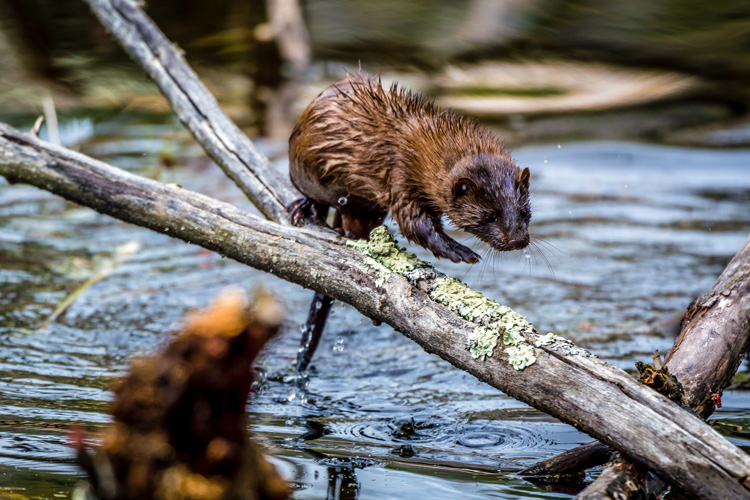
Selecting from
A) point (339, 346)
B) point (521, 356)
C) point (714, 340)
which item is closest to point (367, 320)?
point (339, 346)

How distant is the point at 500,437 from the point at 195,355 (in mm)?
2094

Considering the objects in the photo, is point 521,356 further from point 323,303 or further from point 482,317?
point 323,303

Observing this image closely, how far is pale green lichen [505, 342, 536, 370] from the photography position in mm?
2580

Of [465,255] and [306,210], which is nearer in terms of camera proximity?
[465,255]

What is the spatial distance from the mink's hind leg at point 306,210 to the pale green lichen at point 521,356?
1.39m

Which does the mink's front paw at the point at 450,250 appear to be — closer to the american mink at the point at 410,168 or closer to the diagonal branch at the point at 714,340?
the american mink at the point at 410,168

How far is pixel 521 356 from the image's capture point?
2596 mm

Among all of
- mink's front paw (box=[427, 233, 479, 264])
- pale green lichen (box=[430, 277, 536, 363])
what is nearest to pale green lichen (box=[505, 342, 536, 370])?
pale green lichen (box=[430, 277, 536, 363])

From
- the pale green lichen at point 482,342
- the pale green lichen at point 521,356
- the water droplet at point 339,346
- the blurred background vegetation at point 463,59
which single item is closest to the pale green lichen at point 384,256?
the pale green lichen at point 482,342

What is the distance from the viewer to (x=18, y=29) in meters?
11.2

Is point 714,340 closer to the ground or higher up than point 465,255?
closer to the ground

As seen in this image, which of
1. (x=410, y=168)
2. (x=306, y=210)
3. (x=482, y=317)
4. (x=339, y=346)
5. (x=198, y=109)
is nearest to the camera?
(x=482, y=317)

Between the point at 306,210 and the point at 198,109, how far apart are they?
109 cm

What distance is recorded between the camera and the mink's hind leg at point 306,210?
3742mm
